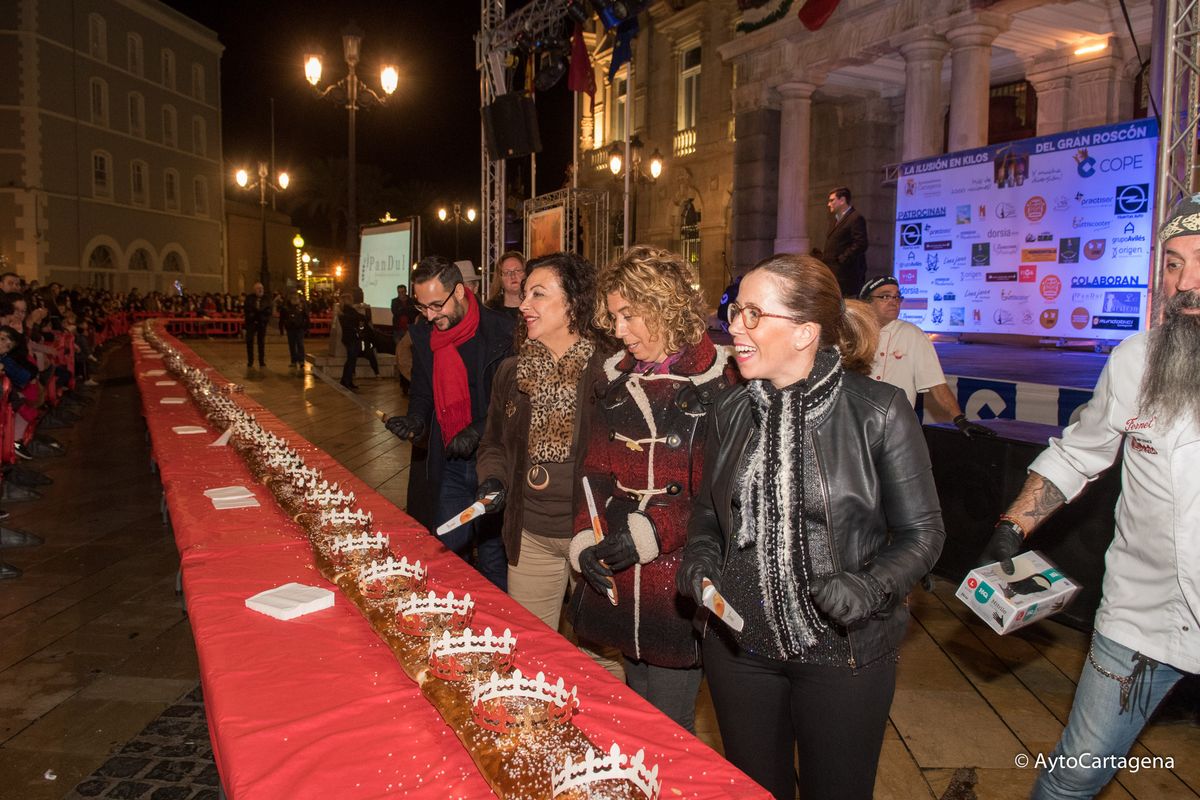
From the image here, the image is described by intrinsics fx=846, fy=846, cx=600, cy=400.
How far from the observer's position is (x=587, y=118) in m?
29.9

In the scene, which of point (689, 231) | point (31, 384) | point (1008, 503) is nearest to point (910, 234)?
point (1008, 503)

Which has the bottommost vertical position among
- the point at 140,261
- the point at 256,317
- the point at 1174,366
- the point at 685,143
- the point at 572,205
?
the point at 1174,366

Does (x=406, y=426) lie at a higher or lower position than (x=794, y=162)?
lower

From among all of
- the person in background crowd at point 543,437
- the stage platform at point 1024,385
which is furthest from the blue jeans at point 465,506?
the stage platform at point 1024,385

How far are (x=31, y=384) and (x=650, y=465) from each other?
939 cm

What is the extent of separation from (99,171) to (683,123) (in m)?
26.2

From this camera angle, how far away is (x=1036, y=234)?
9.85 meters

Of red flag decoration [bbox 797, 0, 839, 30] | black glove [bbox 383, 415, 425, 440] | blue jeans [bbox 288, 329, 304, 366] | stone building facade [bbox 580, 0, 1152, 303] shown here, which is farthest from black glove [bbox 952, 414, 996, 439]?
blue jeans [bbox 288, 329, 304, 366]

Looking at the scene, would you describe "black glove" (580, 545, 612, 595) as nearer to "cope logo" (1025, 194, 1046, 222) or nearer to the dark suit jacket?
the dark suit jacket

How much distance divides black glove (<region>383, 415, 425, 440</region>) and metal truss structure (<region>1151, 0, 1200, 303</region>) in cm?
463

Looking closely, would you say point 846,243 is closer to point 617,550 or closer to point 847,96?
point 617,550

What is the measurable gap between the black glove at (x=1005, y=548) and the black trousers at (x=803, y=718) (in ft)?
1.25

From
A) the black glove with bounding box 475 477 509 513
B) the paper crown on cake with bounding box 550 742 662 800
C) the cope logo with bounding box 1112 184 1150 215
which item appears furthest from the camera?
the cope logo with bounding box 1112 184 1150 215

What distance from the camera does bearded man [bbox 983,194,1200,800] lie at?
79.5 inches
